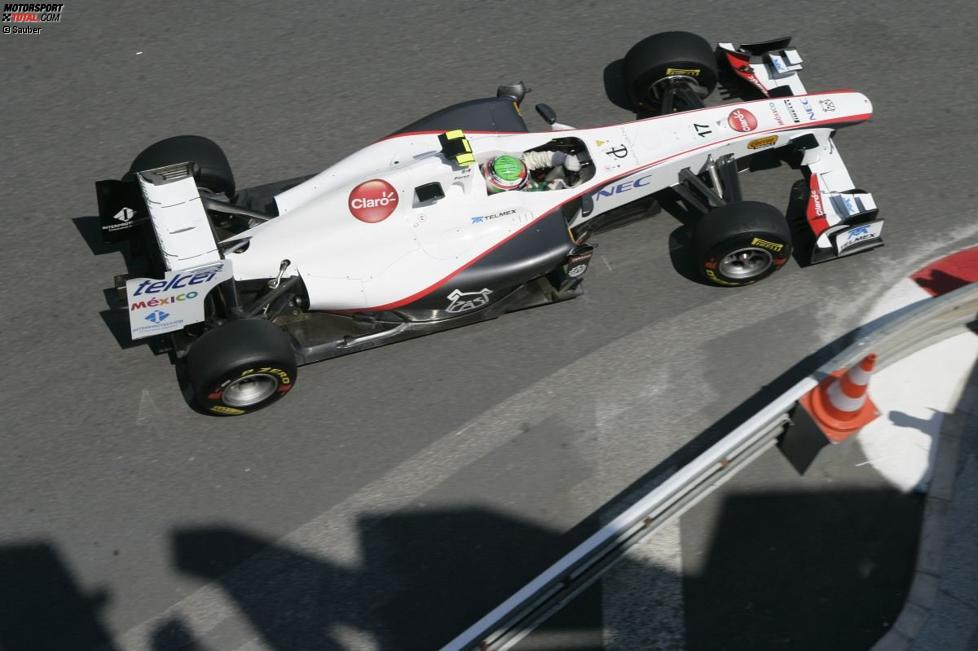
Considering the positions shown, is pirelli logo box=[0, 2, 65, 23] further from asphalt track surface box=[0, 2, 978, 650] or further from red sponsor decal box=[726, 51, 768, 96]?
red sponsor decal box=[726, 51, 768, 96]

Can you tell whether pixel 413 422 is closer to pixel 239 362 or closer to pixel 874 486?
pixel 239 362

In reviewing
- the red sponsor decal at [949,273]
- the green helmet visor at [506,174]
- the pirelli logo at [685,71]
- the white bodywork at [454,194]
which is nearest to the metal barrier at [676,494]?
the red sponsor decal at [949,273]

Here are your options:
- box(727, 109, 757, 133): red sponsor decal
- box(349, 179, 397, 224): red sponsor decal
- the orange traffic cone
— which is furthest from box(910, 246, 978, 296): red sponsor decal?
box(349, 179, 397, 224): red sponsor decal

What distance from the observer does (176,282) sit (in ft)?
18.4

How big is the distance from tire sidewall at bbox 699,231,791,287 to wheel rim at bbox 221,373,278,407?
326cm

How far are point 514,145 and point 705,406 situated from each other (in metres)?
2.44

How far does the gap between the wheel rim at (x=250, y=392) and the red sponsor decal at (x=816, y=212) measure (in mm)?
4210

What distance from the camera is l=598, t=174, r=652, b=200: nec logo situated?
682cm

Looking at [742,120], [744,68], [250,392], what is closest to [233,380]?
[250,392]

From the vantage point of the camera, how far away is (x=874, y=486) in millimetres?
5801

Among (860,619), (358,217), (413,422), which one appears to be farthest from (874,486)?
(358,217)

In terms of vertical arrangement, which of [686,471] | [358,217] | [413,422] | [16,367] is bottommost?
[686,471]
